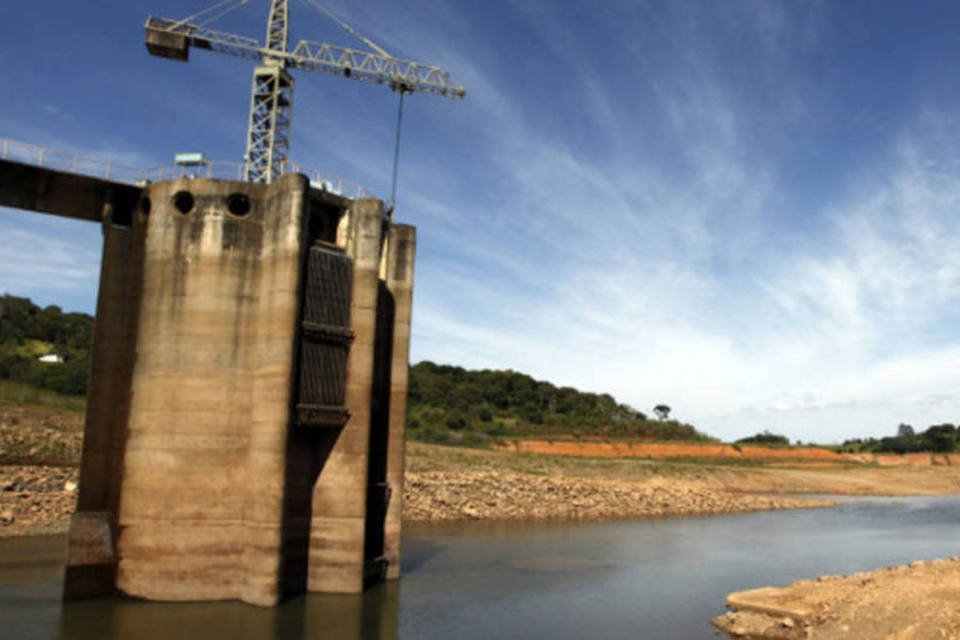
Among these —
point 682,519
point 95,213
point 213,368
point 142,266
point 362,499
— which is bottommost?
point 682,519

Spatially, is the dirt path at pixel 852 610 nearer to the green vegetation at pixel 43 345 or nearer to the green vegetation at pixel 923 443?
the green vegetation at pixel 43 345

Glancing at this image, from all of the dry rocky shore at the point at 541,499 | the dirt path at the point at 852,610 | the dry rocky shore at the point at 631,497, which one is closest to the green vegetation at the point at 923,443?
the dry rocky shore at the point at 631,497

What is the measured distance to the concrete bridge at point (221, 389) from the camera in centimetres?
2388

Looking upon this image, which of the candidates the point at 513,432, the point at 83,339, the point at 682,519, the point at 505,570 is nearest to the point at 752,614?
the point at 505,570

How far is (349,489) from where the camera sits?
84.7 feet

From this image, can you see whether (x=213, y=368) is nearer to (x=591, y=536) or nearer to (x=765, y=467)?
(x=591, y=536)

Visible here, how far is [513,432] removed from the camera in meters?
A: 101

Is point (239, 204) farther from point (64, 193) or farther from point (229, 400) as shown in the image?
point (229, 400)

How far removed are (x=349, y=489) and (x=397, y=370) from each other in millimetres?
5412

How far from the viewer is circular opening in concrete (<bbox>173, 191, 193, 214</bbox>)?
2575 centimetres

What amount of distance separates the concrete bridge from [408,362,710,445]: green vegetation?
52956 mm

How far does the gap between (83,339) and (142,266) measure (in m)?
82.9

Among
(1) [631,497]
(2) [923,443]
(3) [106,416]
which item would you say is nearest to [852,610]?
(3) [106,416]

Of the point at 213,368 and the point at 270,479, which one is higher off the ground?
the point at 213,368
